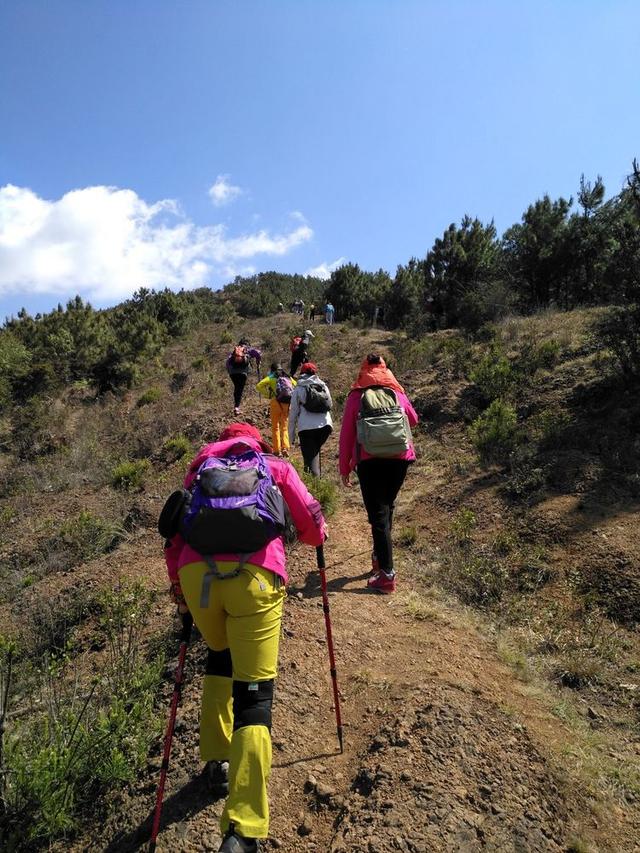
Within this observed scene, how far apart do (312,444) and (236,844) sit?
4.93 m

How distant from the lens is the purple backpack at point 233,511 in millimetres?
2229

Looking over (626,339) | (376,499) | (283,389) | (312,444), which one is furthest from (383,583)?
(626,339)

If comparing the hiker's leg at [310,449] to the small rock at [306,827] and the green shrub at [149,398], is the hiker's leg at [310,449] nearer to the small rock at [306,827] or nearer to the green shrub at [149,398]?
the small rock at [306,827]

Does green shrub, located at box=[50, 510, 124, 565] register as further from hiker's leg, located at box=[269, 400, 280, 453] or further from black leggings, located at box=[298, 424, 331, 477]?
black leggings, located at box=[298, 424, 331, 477]

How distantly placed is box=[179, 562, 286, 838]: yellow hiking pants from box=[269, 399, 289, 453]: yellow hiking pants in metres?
5.89

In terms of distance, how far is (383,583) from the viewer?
454 cm

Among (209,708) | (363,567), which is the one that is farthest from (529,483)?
(209,708)

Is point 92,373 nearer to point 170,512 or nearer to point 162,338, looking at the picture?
point 162,338

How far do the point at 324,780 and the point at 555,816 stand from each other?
1.14 meters

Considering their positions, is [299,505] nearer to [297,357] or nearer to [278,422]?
[278,422]

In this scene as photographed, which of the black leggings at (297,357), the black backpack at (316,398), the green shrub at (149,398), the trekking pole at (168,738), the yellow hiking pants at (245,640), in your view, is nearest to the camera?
the yellow hiking pants at (245,640)

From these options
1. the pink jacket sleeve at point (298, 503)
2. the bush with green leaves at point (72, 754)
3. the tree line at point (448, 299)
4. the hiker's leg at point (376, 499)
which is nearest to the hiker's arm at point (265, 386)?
the hiker's leg at point (376, 499)

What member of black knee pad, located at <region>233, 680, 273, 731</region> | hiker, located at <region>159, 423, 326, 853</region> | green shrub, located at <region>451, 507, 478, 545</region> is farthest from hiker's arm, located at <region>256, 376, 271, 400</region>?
black knee pad, located at <region>233, 680, 273, 731</region>

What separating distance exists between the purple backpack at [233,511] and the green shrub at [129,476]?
24.8 ft
